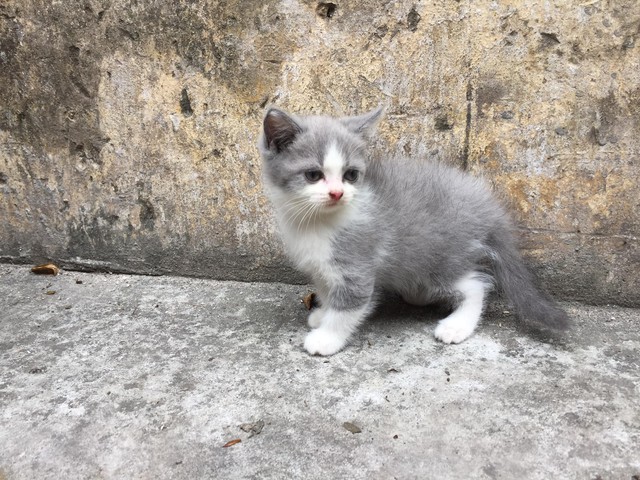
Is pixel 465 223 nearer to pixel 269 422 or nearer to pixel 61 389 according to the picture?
pixel 269 422

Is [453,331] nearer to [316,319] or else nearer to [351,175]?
[316,319]

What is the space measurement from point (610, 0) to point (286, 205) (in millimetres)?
1533

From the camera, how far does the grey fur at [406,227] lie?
6.90ft

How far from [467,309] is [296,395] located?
87cm

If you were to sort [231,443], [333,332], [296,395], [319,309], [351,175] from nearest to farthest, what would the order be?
1. [231,443]
2. [296,395]
3. [351,175]
4. [333,332]
5. [319,309]

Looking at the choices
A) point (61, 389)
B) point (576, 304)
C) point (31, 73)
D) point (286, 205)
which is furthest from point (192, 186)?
point (576, 304)

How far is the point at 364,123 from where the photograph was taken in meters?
2.18

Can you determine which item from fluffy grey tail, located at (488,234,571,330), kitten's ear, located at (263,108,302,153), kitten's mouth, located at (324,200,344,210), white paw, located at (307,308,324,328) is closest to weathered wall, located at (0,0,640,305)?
fluffy grey tail, located at (488,234,571,330)

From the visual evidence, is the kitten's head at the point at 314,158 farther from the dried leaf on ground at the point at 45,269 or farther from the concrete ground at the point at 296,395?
the dried leaf on ground at the point at 45,269

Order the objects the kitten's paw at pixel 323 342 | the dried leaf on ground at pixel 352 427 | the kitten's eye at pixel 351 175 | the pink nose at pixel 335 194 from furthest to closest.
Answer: the kitten's paw at pixel 323 342 < the kitten's eye at pixel 351 175 < the pink nose at pixel 335 194 < the dried leaf on ground at pixel 352 427

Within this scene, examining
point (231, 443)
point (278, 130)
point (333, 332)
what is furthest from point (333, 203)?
point (231, 443)

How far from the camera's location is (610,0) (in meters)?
2.23

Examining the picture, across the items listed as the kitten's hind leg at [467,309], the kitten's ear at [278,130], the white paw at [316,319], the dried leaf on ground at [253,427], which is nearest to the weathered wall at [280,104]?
the kitten's hind leg at [467,309]

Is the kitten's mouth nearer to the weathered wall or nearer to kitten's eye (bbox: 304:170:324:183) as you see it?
kitten's eye (bbox: 304:170:324:183)
